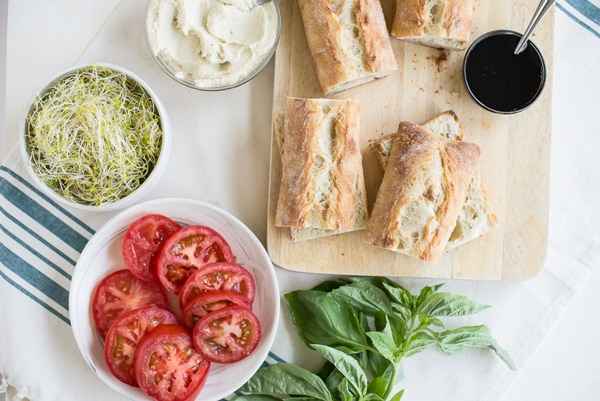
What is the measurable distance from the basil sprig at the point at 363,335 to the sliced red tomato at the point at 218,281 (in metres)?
0.26

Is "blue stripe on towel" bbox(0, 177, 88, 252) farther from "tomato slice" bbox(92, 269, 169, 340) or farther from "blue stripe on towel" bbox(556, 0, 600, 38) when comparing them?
"blue stripe on towel" bbox(556, 0, 600, 38)

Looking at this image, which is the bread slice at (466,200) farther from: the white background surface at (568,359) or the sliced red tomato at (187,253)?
the sliced red tomato at (187,253)

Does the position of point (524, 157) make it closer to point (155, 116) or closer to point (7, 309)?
point (155, 116)

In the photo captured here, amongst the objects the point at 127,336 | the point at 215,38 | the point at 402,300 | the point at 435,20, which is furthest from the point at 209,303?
the point at 435,20

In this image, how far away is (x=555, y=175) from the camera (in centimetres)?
307

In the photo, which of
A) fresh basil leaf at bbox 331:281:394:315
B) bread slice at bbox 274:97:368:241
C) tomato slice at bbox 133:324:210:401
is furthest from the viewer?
fresh basil leaf at bbox 331:281:394:315

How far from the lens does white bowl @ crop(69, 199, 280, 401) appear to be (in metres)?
2.80

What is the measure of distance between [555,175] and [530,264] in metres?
0.47

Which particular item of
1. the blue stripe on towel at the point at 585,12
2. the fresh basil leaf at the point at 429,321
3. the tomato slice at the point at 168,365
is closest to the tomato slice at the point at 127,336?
the tomato slice at the point at 168,365

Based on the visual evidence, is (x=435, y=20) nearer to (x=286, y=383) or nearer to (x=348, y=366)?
(x=348, y=366)

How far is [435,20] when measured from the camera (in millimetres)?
2838

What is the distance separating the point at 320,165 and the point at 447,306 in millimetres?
854

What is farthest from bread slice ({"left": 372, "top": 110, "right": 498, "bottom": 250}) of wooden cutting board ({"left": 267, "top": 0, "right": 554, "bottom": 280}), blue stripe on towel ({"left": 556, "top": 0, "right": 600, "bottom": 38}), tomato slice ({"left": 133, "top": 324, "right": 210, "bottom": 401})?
tomato slice ({"left": 133, "top": 324, "right": 210, "bottom": 401})

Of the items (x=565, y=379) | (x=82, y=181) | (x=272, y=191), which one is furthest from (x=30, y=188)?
(x=565, y=379)
